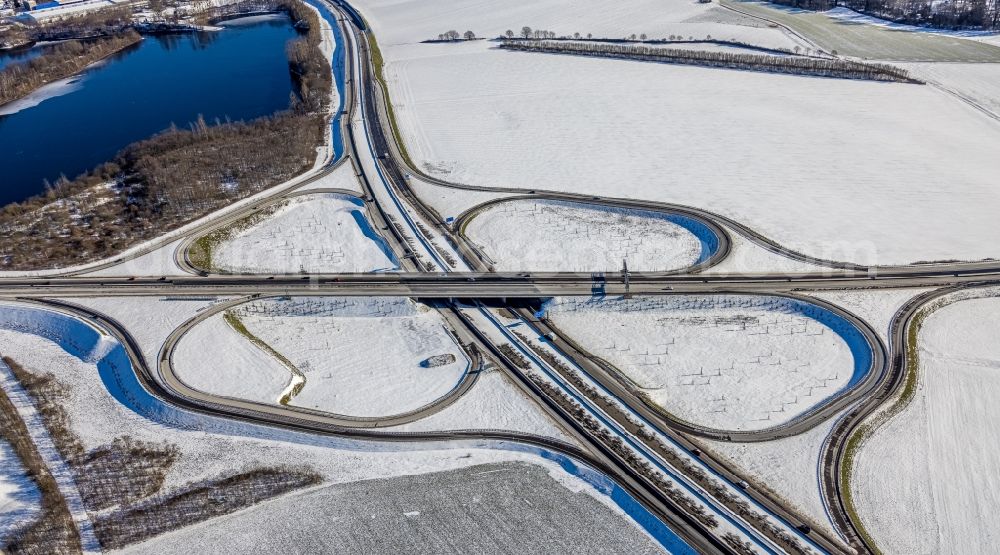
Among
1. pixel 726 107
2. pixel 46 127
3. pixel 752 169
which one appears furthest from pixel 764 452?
pixel 46 127

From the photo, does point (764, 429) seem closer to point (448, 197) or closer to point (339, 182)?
point (448, 197)

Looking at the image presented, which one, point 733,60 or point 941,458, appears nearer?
point 941,458

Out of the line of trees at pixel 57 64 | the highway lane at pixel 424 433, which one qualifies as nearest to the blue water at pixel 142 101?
the line of trees at pixel 57 64

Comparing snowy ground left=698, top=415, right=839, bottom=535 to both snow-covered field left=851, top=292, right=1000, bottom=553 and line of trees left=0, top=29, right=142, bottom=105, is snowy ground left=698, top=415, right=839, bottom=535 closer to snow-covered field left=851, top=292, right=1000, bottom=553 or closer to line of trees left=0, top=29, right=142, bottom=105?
snow-covered field left=851, top=292, right=1000, bottom=553

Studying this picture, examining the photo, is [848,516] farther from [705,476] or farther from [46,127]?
[46,127]

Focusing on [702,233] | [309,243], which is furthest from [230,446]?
[702,233]

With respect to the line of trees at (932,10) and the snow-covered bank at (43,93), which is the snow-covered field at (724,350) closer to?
the snow-covered bank at (43,93)
